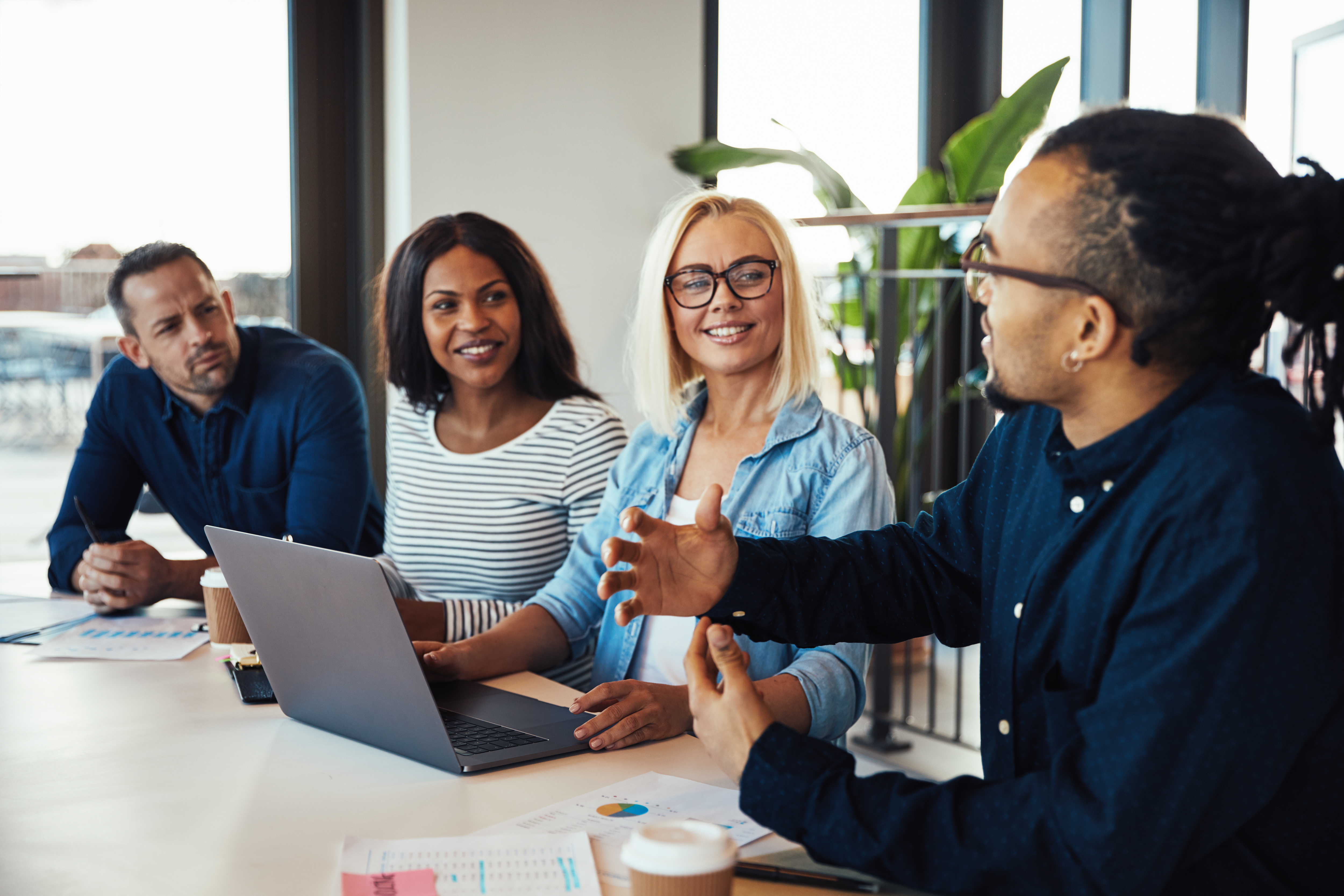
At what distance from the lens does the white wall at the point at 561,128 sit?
3322 millimetres

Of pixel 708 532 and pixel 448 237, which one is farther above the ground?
pixel 448 237

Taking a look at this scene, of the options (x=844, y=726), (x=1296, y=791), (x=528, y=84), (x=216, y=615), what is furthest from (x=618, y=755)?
(x=528, y=84)

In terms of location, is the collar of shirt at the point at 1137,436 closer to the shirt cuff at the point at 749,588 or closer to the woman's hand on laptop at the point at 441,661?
the shirt cuff at the point at 749,588

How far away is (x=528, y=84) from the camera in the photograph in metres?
3.50

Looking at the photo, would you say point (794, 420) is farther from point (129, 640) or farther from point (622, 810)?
point (129, 640)

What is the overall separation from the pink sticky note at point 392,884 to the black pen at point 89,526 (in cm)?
131

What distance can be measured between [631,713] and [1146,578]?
0.67 metres

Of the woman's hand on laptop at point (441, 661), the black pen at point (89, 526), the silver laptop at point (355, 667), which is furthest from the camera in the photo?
the black pen at point (89, 526)

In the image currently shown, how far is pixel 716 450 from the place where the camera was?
184 centimetres

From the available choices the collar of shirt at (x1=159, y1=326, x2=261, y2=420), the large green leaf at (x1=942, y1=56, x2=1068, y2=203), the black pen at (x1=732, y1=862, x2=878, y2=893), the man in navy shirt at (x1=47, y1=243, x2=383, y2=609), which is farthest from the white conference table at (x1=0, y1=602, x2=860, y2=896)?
the large green leaf at (x1=942, y1=56, x2=1068, y2=203)

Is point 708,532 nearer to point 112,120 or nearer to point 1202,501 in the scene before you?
point 1202,501

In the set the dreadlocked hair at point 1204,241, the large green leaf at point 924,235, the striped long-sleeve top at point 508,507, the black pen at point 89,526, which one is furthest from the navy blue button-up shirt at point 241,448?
the large green leaf at point 924,235

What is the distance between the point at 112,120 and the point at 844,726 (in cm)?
280

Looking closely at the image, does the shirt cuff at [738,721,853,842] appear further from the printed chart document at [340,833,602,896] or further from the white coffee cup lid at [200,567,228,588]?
the white coffee cup lid at [200,567,228,588]
